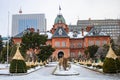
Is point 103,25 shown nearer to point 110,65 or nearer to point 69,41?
point 69,41

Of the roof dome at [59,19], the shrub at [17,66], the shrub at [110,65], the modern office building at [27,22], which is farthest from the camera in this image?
the modern office building at [27,22]

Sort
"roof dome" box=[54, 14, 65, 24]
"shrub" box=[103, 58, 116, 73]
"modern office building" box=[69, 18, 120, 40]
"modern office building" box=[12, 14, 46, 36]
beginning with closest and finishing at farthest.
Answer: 1. "shrub" box=[103, 58, 116, 73]
2. "roof dome" box=[54, 14, 65, 24]
3. "modern office building" box=[69, 18, 120, 40]
4. "modern office building" box=[12, 14, 46, 36]

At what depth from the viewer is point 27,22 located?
170 m

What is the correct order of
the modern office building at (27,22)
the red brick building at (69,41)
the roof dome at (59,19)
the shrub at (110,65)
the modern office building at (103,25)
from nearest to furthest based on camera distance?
1. the shrub at (110,65)
2. the red brick building at (69,41)
3. the roof dome at (59,19)
4. the modern office building at (103,25)
5. the modern office building at (27,22)

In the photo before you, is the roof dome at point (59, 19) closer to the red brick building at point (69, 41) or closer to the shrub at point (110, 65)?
the red brick building at point (69, 41)

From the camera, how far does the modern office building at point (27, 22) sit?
163 meters

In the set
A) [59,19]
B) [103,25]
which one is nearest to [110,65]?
[59,19]

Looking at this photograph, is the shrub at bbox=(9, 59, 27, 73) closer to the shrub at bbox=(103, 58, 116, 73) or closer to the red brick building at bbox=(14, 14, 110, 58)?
the shrub at bbox=(103, 58, 116, 73)

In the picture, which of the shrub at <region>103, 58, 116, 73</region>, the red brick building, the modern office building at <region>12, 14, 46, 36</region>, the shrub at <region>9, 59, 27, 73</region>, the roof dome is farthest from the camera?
the modern office building at <region>12, 14, 46, 36</region>

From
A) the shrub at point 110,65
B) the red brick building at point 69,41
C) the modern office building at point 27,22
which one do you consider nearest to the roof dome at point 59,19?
the red brick building at point 69,41

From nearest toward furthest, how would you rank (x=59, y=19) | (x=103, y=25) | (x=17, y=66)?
1. (x=17, y=66)
2. (x=59, y=19)
3. (x=103, y=25)

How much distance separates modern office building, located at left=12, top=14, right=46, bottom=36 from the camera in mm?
163125

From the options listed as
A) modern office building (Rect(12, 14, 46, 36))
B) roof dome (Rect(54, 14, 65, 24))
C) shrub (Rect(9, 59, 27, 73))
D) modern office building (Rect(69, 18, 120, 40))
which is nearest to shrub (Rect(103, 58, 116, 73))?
shrub (Rect(9, 59, 27, 73))

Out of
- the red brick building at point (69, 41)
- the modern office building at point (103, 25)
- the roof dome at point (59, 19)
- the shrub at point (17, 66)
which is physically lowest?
the shrub at point (17, 66)
